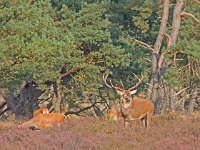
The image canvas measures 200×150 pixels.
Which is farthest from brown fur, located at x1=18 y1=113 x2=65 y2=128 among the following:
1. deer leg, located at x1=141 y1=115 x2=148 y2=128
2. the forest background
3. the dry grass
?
the forest background

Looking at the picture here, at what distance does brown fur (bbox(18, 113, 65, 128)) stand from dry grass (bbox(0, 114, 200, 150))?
9.8 inches

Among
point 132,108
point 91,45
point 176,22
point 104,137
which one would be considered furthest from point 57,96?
point 104,137

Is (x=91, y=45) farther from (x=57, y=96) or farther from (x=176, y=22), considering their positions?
(x=176, y=22)

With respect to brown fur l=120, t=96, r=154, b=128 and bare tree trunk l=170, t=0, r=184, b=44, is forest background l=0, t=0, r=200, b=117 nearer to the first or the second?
bare tree trunk l=170, t=0, r=184, b=44

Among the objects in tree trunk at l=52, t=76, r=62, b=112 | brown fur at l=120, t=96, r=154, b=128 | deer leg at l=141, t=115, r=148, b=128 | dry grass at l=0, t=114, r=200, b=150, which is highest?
dry grass at l=0, t=114, r=200, b=150

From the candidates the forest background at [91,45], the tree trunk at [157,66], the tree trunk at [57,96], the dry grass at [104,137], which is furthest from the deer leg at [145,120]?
the tree trunk at [57,96]

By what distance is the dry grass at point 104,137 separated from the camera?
39.2 feet

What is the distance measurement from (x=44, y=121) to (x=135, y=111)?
104 inches

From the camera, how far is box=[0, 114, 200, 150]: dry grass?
470 inches

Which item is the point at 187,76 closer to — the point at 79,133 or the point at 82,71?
the point at 82,71

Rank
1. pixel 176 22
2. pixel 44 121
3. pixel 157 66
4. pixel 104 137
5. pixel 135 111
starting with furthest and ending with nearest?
pixel 157 66, pixel 176 22, pixel 135 111, pixel 44 121, pixel 104 137

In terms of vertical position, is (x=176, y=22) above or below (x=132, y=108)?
above

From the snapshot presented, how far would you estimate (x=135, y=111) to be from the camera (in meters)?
16.8

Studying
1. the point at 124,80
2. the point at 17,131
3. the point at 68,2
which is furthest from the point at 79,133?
the point at 124,80
